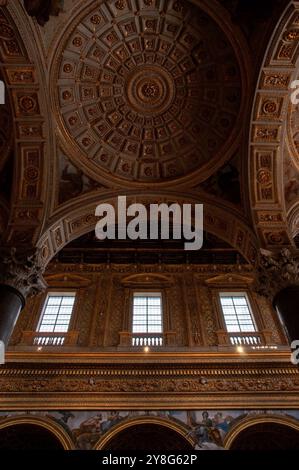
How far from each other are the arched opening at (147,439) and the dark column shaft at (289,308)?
168 inches

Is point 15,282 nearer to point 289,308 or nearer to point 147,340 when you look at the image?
point 147,340

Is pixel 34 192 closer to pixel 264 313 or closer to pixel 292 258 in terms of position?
pixel 292 258

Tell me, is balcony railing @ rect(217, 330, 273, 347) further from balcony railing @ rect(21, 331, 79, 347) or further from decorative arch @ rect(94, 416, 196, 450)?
balcony railing @ rect(21, 331, 79, 347)

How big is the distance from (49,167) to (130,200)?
7.74 feet

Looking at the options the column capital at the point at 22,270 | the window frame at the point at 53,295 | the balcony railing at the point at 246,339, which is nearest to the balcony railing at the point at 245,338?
the balcony railing at the point at 246,339

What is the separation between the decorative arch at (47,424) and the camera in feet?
31.1

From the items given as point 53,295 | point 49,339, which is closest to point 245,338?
point 49,339

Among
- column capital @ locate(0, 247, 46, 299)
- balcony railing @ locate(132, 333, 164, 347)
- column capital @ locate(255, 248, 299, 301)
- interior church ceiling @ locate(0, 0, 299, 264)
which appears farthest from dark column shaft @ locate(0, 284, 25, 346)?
column capital @ locate(255, 248, 299, 301)

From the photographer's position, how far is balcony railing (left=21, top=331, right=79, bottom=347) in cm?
1191

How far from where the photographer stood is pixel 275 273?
837 cm

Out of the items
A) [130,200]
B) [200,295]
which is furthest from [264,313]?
[130,200]

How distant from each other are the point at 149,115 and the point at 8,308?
6.50 meters

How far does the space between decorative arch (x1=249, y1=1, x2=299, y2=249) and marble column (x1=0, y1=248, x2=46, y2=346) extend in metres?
5.32
